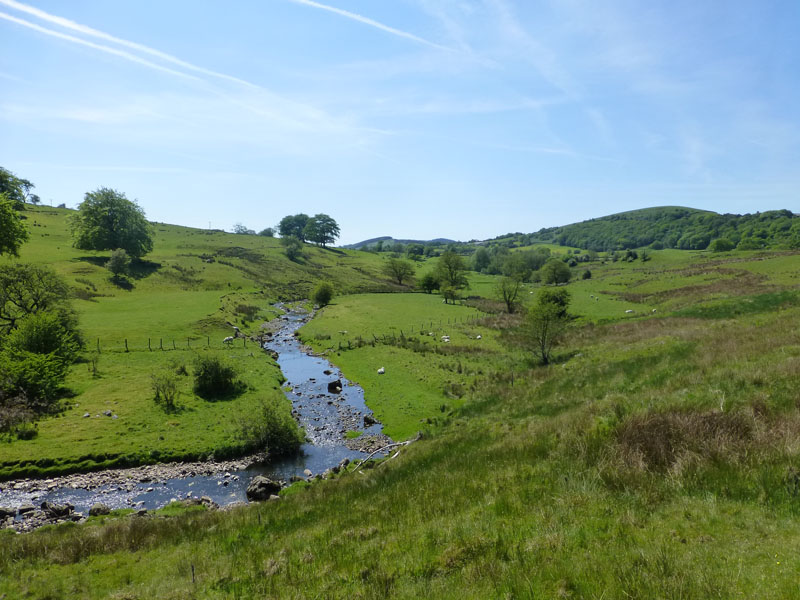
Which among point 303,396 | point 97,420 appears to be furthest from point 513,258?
point 97,420

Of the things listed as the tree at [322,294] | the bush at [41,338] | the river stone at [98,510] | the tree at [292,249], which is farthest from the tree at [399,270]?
the river stone at [98,510]

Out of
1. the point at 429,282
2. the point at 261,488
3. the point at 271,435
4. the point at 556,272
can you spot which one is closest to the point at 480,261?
the point at 556,272

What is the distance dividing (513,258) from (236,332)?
393ft

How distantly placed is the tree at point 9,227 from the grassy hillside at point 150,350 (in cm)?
1079

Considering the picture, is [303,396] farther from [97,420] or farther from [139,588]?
[139,588]

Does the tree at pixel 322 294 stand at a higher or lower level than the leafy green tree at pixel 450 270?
lower

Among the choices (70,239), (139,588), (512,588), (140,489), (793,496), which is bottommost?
(140,489)

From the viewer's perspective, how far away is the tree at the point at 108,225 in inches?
3324

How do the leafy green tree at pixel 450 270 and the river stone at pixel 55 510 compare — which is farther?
the leafy green tree at pixel 450 270

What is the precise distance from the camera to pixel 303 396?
112 feet

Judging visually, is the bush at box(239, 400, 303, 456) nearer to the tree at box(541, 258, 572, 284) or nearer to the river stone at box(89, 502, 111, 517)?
the river stone at box(89, 502, 111, 517)

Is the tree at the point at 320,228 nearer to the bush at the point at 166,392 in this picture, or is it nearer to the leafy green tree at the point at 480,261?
the leafy green tree at the point at 480,261

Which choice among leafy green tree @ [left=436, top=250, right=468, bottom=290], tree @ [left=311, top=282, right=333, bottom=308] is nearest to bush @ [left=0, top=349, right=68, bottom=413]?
tree @ [left=311, top=282, right=333, bottom=308]

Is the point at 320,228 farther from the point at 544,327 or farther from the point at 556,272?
the point at 544,327
